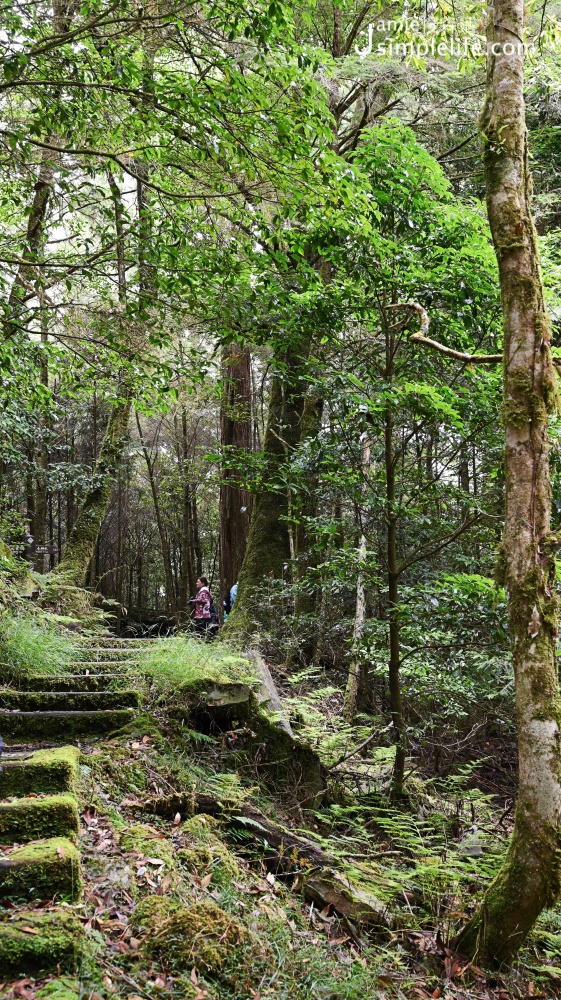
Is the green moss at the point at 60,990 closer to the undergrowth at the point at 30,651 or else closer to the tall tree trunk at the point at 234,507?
the undergrowth at the point at 30,651

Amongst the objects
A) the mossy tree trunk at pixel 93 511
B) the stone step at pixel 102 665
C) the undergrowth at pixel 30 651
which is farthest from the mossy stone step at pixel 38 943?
the mossy tree trunk at pixel 93 511

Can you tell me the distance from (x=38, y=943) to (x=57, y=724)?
257 centimetres

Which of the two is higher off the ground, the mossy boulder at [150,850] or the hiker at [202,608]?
the hiker at [202,608]

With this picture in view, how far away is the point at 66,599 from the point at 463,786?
676 cm

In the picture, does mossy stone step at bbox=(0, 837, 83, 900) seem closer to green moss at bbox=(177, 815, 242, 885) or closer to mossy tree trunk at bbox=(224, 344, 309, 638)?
green moss at bbox=(177, 815, 242, 885)

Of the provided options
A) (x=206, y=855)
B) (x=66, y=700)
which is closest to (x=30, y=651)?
(x=66, y=700)

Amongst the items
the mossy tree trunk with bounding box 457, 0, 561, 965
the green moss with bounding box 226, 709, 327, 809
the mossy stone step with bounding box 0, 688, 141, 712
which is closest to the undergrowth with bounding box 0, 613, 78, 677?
the mossy stone step with bounding box 0, 688, 141, 712

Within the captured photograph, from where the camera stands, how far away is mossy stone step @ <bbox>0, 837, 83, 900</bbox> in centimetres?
288

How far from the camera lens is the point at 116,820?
4035mm

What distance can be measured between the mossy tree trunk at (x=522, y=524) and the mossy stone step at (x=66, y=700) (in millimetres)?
3000

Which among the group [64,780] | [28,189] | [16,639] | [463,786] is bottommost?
[463,786]

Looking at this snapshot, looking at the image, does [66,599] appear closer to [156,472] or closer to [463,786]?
[463,786]

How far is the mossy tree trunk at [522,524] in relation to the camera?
3807 millimetres

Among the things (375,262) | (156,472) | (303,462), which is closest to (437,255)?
(375,262)
